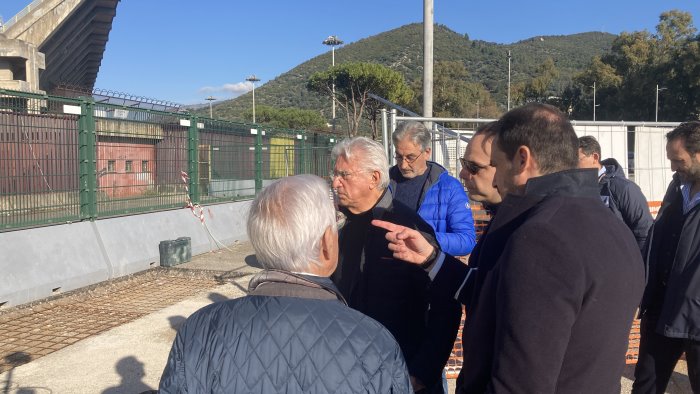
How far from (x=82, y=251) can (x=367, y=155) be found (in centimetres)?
608

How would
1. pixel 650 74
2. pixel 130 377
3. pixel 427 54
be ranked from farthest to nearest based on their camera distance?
pixel 650 74
pixel 427 54
pixel 130 377

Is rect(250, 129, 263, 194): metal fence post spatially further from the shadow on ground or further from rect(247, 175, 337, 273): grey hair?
rect(247, 175, 337, 273): grey hair

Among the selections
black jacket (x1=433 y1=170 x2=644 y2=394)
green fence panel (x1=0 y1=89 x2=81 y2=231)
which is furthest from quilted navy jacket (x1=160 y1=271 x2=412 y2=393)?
green fence panel (x1=0 y1=89 x2=81 y2=231)

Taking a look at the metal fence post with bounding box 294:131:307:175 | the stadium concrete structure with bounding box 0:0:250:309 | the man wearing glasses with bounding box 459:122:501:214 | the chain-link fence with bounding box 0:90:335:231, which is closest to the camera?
the man wearing glasses with bounding box 459:122:501:214

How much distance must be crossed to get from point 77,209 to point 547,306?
776cm

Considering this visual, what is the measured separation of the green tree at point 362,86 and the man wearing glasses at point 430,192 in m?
38.0

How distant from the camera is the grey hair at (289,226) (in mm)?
1636

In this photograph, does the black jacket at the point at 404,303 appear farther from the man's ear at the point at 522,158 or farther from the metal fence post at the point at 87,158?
the metal fence post at the point at 87,158

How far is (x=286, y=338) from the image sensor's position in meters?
1.47

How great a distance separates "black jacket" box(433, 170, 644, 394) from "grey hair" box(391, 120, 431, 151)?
1805 mm

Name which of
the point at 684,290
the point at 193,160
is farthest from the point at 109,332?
the point at 193,160

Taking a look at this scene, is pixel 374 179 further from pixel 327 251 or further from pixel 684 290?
pixel 684 290

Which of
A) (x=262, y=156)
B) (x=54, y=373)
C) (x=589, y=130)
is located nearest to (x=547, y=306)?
(x=54, y=373)

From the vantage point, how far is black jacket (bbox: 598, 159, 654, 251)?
396 cm
